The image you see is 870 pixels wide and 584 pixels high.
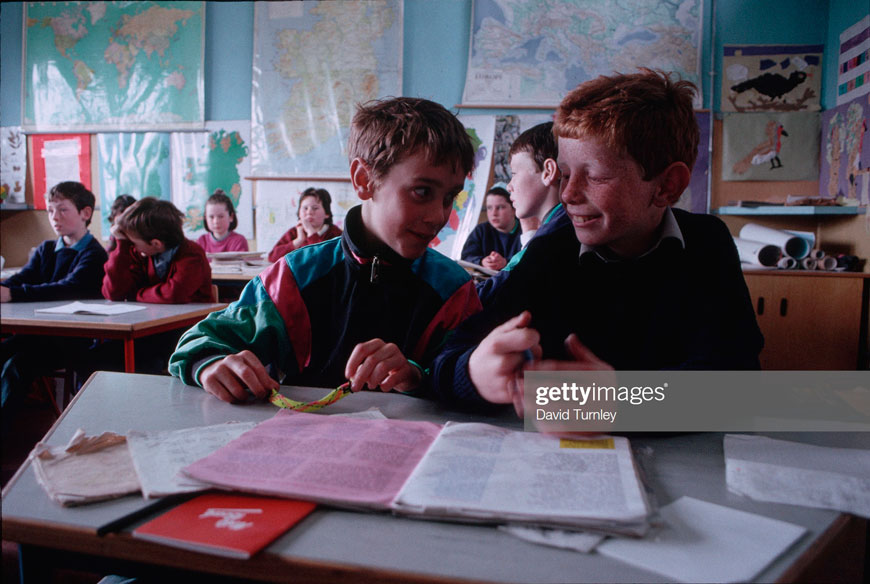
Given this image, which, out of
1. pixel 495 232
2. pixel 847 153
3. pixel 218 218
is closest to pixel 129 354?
pixel 495 232

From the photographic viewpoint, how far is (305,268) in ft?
3.72

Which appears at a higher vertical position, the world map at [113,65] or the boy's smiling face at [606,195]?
the world map at [113,65]

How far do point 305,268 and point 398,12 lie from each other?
343 centimetres

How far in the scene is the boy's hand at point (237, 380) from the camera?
2.77ft

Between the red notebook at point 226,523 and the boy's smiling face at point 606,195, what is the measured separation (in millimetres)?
618

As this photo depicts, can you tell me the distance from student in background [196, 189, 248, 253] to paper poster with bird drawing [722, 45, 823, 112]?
3294 millimetres

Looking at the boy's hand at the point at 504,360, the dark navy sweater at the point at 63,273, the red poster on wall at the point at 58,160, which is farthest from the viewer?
the red poster on wall at the point at 58,160

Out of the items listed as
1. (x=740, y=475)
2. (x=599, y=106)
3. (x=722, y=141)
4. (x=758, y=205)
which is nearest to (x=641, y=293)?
(x=599, y=106)

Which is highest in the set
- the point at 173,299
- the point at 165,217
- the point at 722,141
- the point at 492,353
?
the point at 722,141

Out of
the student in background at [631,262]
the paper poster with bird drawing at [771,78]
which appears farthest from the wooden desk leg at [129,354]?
the paper poster with bird drawing at [771,78]

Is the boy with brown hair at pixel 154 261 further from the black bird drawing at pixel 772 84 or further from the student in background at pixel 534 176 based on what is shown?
→ the black bird drawing at pixel 772 84

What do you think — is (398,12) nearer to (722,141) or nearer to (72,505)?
(722,141)

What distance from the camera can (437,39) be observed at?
404 centimetres

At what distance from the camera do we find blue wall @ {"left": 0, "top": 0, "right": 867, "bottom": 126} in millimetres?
3627
